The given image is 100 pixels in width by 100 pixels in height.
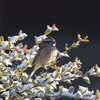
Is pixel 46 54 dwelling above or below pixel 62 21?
below

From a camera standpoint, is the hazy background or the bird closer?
the bird

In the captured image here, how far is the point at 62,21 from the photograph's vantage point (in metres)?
5.38

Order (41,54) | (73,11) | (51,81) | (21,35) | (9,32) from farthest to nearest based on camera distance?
(73,11)
(9,32)
(41,54)
(21,35)
(51,81)

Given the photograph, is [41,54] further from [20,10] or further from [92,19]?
[92,19]

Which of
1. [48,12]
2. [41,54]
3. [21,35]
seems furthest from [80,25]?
[21,35]

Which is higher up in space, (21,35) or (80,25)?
(80,25)

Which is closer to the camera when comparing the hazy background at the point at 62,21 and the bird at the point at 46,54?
the bird at the point at 46,54

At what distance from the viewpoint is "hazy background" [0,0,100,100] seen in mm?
5086

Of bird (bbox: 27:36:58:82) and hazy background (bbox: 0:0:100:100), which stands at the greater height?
hazy background (bbox: 0:0:100:100)

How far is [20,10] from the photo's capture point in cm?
511

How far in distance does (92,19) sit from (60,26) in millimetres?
601

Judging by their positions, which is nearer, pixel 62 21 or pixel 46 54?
pixel 46 54

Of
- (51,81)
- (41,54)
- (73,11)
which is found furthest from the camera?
(73,11)

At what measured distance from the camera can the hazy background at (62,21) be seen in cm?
509
